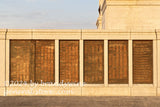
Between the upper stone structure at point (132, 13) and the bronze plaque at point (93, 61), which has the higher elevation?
the upper stone structure at point (132, 13)

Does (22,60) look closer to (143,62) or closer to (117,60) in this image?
(117,60)

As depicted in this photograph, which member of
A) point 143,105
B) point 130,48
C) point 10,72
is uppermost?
point 130,48

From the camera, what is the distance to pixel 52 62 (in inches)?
837

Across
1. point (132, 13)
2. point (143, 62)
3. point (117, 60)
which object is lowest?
point (143, 62)

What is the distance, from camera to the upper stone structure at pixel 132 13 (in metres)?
24.2

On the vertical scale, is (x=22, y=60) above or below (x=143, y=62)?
above

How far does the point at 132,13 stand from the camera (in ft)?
79.9

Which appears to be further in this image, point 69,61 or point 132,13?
point 132,13

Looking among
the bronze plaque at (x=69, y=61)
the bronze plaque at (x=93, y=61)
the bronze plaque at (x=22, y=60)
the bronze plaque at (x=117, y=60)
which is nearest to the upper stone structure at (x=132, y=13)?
the bronze plaque at (x=117, y=60)

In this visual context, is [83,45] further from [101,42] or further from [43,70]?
[43,70]

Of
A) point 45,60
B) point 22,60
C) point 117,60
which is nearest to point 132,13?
point 117,60

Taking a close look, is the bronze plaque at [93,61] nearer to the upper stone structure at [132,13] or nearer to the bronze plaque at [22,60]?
the upper stone structure at [132,13]

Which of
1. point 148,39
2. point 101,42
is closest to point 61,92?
point 101,42

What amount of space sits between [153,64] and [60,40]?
834cm
